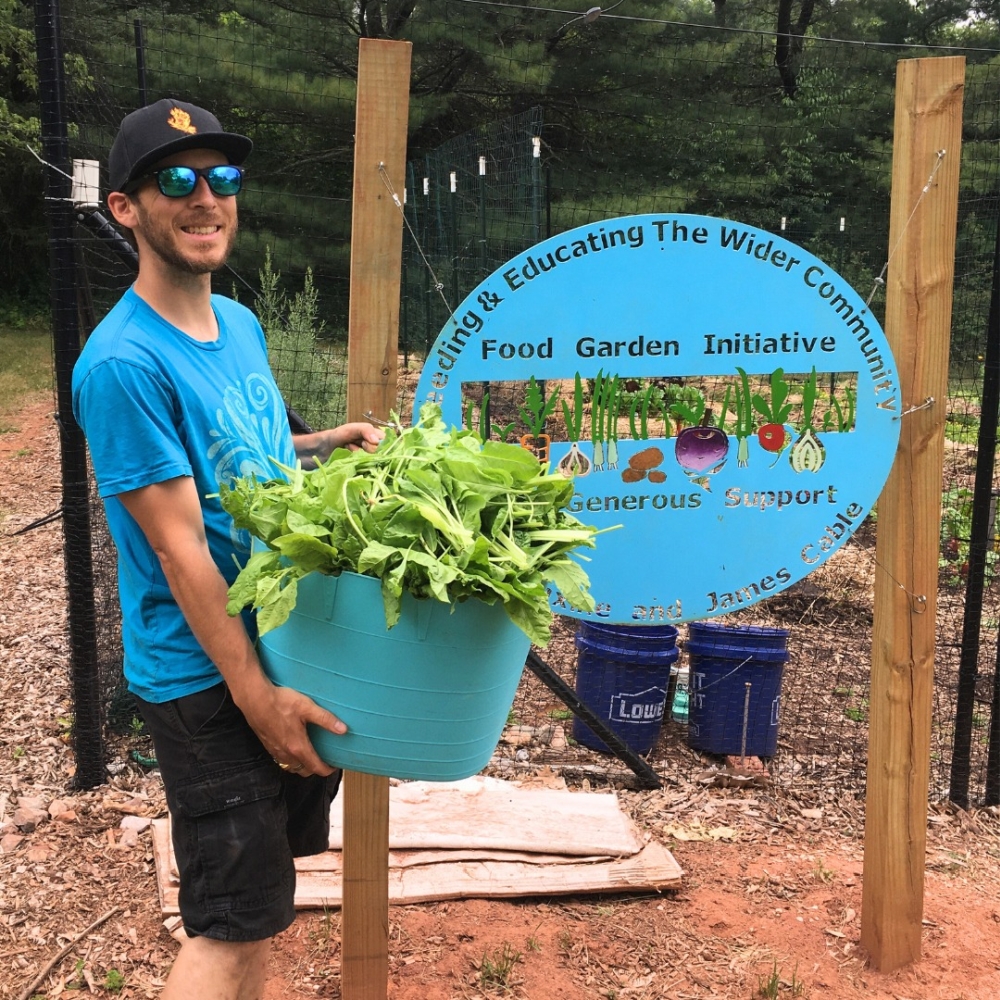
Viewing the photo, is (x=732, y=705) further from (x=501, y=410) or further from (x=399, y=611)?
(x=399, y=611)

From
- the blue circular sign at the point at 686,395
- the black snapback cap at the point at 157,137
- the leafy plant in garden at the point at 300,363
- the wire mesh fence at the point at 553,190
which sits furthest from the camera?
the leafy plant in garden at the point at 300,363

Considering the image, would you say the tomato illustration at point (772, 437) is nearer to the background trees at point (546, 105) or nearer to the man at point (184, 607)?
the man at point (184, 607)

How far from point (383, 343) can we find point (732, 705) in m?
2.47

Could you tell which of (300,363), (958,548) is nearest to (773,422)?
(958,548)

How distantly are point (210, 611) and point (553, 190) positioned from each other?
8.55 m

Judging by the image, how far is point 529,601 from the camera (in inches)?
59.6

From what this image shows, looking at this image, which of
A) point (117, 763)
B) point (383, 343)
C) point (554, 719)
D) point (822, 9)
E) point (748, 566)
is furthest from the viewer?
point (822, 9)

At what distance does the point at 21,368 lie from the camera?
601 inches

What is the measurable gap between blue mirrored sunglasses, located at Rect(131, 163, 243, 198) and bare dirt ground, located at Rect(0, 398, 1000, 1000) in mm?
2069

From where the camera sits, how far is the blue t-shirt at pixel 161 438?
1667mm

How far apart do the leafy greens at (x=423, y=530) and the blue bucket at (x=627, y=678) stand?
7.81 feet

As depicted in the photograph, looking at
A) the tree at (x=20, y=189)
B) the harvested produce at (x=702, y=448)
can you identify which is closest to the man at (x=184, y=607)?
the harvested produce at (x=702, y=448)

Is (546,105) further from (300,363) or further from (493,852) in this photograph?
(493,852)

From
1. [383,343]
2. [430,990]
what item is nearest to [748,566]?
[383,343]
